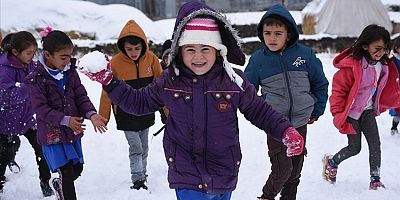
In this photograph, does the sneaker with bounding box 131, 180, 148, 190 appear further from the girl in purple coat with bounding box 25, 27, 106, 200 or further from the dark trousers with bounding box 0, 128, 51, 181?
the girl in purple coat with bounding box 25, 27, 106, 200

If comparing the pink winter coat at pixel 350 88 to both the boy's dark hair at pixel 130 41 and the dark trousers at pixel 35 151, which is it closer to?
the boy's dark hair at pixel 130 41

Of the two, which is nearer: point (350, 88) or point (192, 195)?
point (192, 195)

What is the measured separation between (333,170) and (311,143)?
177 centimetres

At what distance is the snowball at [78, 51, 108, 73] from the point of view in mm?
2518

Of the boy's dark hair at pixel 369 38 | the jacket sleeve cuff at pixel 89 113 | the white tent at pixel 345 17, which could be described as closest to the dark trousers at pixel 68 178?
the jacket sleeve cuff at pixel 89 113

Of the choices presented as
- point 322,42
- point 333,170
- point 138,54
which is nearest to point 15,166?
point 138,54

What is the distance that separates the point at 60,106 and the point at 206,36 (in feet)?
4.89

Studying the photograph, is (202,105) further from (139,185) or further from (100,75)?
(139,185)

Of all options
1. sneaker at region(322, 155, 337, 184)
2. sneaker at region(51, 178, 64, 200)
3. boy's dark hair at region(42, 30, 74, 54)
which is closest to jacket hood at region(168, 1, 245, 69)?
boy's dark hair at region(42, 30, 74, 54)

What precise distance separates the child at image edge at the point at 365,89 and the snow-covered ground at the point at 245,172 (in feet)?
1.28

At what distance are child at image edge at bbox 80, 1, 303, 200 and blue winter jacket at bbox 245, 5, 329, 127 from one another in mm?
996

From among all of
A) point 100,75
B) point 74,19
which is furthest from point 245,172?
point 74,19

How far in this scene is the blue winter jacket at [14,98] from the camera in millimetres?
4539

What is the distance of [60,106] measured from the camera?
3686mm
